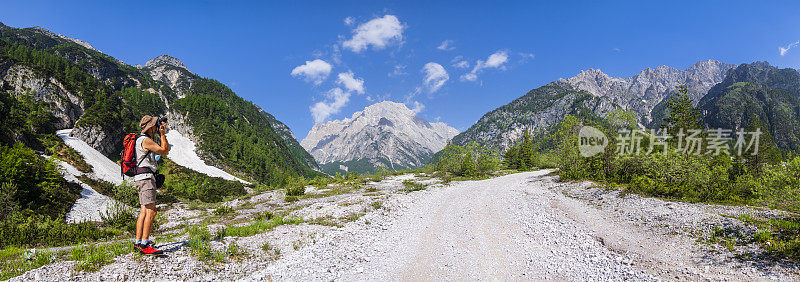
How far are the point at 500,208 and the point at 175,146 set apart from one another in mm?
120883

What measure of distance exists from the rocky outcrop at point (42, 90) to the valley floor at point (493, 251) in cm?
8884

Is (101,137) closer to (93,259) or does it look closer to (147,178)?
(93,259)

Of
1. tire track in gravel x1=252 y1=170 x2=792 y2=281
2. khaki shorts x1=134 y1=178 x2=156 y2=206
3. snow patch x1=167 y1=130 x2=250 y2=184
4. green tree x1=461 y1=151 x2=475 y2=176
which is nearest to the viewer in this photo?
khaki shorts x1=134 y1=178 x2=156 y2=206

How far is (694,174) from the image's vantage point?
18953 mm

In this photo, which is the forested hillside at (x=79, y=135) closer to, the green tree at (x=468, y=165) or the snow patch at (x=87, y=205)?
the snow patch at (x=87, y=205)

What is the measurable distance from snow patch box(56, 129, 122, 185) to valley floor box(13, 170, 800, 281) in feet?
177

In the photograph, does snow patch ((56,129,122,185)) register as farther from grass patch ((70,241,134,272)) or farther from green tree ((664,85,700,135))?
green tree ((664,85,700,135))

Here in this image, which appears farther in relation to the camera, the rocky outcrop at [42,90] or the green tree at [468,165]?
the rocky outcrop at [42,90]

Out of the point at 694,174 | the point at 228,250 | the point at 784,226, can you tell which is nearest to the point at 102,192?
the point at 228,250

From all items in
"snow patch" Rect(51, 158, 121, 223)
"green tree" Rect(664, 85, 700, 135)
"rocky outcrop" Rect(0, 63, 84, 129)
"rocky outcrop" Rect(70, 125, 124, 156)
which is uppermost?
"rocky outcrop" Rect(0, 63, 84, 129)

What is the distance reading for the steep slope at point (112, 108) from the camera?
62.9 m

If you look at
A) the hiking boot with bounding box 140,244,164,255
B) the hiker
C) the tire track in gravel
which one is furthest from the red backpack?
the tire track in gravel

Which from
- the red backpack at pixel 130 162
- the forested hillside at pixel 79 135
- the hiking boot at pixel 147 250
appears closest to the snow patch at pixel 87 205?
the forested hillside at pixel 79 135

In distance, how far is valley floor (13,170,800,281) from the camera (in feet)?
25.5
